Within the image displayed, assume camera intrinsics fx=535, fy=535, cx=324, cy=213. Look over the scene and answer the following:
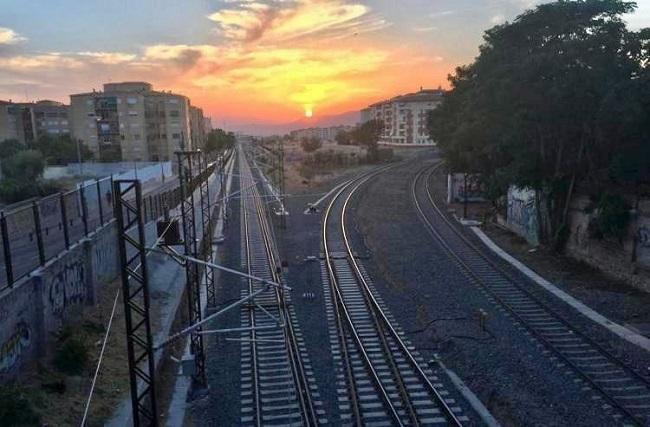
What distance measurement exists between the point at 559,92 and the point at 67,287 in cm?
1626

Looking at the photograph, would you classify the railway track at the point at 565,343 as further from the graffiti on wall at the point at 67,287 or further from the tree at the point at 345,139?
the tree at the point at 345,139

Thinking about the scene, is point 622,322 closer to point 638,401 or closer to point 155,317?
point 638,401

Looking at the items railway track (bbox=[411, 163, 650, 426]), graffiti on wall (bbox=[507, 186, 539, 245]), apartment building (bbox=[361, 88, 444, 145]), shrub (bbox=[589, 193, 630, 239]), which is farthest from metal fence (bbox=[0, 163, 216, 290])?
apartment building (bbox=[361, 88, 444, 145])

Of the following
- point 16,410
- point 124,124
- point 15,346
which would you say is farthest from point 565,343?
point 124,124

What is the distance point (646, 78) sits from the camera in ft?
56.9

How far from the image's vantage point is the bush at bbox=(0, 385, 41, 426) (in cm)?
840

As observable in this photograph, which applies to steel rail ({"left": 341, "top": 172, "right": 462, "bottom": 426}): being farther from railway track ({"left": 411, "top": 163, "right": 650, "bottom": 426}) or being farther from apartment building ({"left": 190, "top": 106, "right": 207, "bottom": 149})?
apartment building ({"left": 190, "top": 106, "right": 207, "bottom": 149})

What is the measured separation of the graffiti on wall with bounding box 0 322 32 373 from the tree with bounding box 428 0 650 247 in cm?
1694

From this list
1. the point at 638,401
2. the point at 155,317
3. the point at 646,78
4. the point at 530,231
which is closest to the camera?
the point at 638,401

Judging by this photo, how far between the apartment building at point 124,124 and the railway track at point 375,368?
7033 centimetres

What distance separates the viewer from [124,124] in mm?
81875

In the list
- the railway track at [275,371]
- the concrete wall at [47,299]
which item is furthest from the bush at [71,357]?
the railway track at [275,371]

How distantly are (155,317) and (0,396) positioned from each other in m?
6.84

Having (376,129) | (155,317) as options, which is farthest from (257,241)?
(376,129)
